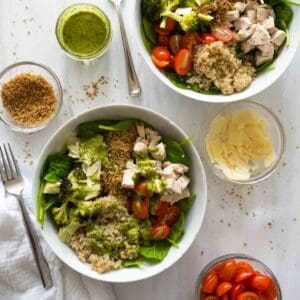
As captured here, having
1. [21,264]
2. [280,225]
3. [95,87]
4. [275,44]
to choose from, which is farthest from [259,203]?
[21,264]

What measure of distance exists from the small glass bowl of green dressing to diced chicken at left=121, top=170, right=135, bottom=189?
478 mm

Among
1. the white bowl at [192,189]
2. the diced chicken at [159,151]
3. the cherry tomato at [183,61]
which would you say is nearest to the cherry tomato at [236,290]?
the white bowl at [192,189]

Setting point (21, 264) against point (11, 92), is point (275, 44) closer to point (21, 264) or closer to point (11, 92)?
point (11, 92)

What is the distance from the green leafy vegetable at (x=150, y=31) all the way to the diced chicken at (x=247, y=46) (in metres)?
0.31

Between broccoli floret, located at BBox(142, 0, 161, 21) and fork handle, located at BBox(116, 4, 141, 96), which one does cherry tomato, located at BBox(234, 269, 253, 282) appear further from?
broccoli floret, located at BBox(142, 0, 161, 21)

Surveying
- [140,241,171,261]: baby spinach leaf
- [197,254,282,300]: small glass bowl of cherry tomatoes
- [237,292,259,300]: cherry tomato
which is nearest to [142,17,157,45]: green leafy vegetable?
[140,241,171,261]: baby spinach leaf

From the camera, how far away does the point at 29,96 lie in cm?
210

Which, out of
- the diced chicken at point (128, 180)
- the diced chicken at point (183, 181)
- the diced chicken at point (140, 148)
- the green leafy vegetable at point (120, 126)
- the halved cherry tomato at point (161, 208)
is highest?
the green leafy vegetable at point (120, 126)

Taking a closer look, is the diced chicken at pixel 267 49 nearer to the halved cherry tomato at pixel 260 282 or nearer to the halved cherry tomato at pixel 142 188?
the halved cherry tomato at pixel 142 188

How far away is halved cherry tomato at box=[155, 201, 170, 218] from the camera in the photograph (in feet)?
6.34

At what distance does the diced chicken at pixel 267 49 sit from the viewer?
1969mm

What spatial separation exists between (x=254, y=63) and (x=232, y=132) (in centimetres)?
26

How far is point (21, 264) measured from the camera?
6.70ft

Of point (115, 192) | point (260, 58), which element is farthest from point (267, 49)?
point (115, 192)
